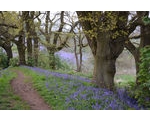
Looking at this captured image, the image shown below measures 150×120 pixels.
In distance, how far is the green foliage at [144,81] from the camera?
485 cm

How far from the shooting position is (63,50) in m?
11.0

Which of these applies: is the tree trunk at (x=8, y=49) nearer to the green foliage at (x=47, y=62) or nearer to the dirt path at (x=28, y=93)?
the green foliage at (x=47, y=62)

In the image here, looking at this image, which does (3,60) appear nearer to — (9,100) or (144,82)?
(9,100)

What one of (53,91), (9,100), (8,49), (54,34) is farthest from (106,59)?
(8,49)

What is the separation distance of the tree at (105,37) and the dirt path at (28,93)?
167cm

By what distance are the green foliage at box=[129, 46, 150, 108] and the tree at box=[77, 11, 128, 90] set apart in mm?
1357

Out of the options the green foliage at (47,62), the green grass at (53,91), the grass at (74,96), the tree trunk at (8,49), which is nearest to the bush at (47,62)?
the green foliage at (47,62)

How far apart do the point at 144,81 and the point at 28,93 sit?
7.74ft

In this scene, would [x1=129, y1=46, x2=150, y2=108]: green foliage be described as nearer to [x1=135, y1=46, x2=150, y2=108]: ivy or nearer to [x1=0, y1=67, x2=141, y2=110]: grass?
[x1=135, y1=46, x2=150, y2=108]: ivy

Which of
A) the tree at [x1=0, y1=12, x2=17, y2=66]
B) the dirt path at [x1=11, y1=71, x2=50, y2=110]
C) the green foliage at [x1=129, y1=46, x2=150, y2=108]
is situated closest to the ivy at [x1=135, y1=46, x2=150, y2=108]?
the green foliage at [x1=129, y1=46, x2=150, y2=108]

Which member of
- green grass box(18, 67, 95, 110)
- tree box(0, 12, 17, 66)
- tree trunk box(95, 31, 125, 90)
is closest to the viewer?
green grass box(18, 67, 95, 110)

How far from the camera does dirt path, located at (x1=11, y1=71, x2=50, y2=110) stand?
5297mm
